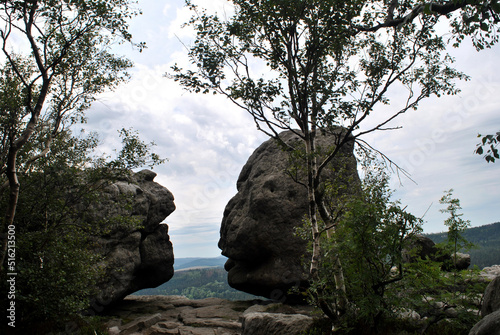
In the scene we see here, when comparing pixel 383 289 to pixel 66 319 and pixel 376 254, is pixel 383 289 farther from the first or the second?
pixel 66 319

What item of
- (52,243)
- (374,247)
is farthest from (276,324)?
(52,243)

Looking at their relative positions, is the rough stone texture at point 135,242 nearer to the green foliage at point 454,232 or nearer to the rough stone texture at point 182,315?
the rough stone texture at point 182,315

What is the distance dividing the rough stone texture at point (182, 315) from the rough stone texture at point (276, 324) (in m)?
0.10

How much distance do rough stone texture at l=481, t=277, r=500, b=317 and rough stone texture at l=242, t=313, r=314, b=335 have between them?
17.8 ft

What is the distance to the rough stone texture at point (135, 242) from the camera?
82.6 ft

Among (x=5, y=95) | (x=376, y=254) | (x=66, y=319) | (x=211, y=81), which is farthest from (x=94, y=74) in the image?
(x=376, y=254)

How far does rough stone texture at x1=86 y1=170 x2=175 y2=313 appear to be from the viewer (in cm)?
2519

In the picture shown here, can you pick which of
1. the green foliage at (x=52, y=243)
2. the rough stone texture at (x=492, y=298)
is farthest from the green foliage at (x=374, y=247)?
the green foliage at (x=52, y=243)

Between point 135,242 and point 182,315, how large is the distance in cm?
794

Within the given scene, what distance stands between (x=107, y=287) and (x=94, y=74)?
→ 16.1 m

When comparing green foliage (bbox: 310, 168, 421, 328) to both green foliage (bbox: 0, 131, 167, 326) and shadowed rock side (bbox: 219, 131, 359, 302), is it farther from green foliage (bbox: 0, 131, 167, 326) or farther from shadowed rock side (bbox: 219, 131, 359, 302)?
shadowed rock side (bbox: 219, 131, 359, 302)

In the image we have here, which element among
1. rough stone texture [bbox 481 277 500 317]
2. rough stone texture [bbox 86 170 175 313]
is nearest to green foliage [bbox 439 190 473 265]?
rough stone texture [bbox 481 277 500 317]

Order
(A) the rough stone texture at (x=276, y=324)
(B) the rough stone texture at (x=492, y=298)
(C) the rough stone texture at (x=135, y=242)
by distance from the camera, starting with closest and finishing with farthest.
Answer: (B) the rough stone texture at (x=492, y=298) → (A) the rough stone texture at (x=276, y=324) → (C) the rough stone texture at (x=135, y=242)

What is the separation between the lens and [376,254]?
898cm
